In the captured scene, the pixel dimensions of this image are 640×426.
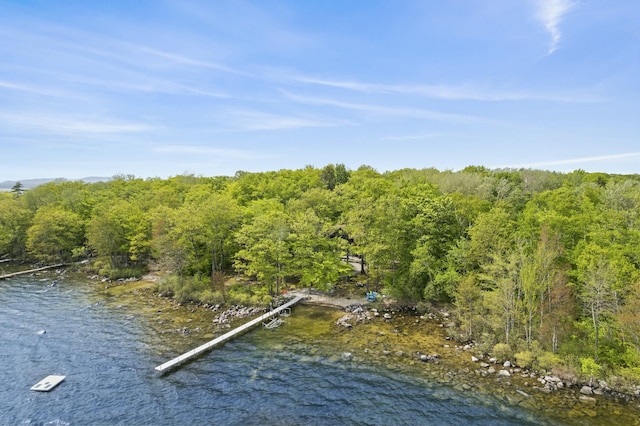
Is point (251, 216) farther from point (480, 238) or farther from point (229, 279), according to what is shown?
point (480, 238)

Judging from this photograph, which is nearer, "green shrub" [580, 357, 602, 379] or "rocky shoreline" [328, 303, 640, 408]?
"rocky shoreline" [328, 303, 640, 408]

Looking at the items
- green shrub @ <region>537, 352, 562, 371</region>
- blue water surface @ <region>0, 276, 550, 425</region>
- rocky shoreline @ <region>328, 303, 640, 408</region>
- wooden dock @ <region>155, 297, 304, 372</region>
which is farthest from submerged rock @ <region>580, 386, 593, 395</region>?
wooden dock @ <region>155, 297, 304, 372</region>

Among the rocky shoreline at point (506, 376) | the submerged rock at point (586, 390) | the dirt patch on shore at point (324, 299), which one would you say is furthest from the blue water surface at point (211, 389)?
the dirt patch on shore at point (324, 299)

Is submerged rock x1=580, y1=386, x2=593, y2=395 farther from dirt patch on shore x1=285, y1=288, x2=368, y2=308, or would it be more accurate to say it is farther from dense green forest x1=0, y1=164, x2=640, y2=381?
dirt patch on shore x1=285, y1=288, x2=368, y2=308

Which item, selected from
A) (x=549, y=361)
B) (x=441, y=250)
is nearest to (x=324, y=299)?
(x=441, y=250)

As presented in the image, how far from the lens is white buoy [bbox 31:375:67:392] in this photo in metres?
25.4

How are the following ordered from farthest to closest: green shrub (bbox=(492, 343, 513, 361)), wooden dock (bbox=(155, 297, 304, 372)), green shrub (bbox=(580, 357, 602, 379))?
green shrub (bbox=(492, 343, 513, 361))
wooden dock (bbox=(155, 297, 304, 372))
green shrub (bbox=(580, 357, 602, 379))

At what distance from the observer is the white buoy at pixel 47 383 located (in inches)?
1001

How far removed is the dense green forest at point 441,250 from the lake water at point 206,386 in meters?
9.37

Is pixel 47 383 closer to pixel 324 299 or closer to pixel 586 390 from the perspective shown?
pixel 324 299

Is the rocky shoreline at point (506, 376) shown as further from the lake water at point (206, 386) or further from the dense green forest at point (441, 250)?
the lake water at point (206, 386)

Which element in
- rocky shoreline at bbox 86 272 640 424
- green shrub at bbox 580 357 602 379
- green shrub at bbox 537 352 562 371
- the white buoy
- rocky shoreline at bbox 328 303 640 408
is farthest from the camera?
green shrub at bbox 537 352 562 371

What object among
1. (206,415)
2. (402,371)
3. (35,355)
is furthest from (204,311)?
(402,371)

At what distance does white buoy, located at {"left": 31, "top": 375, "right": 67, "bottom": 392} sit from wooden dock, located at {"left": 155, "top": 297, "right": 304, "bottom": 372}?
698cm
